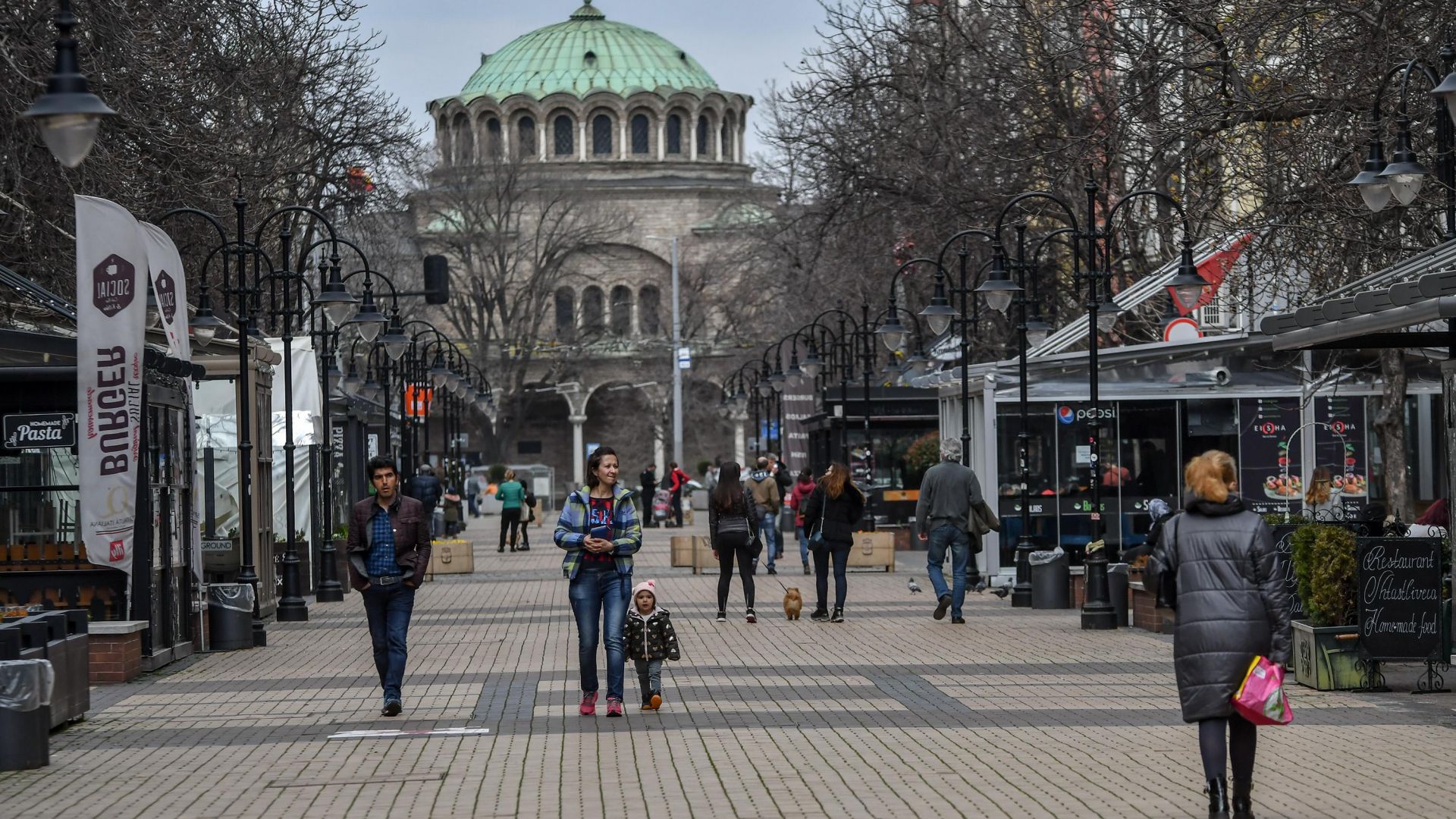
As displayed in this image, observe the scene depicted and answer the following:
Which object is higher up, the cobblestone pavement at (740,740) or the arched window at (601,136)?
the arched window at (601,136)

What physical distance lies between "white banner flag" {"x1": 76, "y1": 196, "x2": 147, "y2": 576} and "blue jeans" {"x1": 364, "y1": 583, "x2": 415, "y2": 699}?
2026mm

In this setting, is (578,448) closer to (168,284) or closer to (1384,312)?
(168,284)

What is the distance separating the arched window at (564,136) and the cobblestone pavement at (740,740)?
88290 millimetres

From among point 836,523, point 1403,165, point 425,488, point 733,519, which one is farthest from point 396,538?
point 425,488

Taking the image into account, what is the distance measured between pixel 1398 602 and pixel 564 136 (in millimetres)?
94498

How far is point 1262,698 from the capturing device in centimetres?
891

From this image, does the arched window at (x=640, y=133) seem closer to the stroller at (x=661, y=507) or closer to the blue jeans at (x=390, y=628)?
the stroller at (x=661, y=507)

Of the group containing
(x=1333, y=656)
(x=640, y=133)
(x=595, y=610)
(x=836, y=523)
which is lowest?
(x=1333, y=656)

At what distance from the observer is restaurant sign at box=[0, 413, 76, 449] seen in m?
16.1

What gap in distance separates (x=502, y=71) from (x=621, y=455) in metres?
23.3

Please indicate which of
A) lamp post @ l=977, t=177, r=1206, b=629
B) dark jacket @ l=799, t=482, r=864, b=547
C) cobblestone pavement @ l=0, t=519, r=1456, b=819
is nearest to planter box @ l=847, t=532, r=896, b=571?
lamp post @ l=977, t=177, r=1206, b=629

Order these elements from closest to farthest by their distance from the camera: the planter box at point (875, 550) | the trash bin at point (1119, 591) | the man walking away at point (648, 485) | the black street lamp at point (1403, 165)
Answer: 1. the black street lamp at point (1403, 165)
2. the trash bin at point (1119, 591)
3. the planter box at point (875, 550)
4. the man walking away at point (648, 485)

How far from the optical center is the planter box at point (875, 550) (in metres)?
31.6

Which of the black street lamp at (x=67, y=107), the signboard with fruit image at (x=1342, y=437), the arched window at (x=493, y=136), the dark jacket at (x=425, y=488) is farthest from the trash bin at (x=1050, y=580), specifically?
the arched window at (x=493, y=136)
